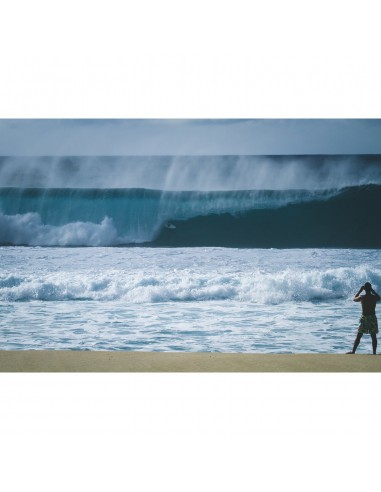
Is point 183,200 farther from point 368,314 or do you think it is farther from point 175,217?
point 368,314

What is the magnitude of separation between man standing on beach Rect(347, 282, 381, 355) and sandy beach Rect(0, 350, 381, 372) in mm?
153

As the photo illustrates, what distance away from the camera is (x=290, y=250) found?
4828 millimetres

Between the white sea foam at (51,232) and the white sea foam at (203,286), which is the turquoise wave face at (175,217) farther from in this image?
the white sea foam at (203,286)

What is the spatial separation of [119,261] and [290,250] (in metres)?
1.52

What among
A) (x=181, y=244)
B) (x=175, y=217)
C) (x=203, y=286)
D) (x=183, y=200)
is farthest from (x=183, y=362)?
(x=183, y=200)

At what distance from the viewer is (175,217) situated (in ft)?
15.9

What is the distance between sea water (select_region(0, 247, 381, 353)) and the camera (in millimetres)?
4578

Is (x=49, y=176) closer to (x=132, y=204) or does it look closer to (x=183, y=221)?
(x=132, y=204)

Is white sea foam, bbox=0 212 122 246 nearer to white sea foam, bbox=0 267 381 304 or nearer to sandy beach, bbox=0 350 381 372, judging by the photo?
white sea foam, bbox=0 267 381 304

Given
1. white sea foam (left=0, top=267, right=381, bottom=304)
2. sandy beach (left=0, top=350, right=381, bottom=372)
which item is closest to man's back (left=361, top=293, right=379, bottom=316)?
white sea foam (left=0, top=267, right=381, bottom=304)

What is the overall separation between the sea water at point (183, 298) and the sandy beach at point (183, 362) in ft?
0.29

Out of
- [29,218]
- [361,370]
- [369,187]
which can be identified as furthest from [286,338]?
[29,218]

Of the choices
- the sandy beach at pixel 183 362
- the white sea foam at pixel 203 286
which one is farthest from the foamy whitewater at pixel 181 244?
the sandy beach at pixel 183 362

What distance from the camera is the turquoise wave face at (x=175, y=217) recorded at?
480cm
